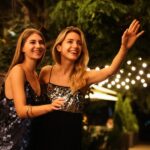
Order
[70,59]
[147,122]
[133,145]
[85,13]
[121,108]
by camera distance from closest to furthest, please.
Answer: [70,59] < [85,13] < [121,108] < [133,145] < [147,122]

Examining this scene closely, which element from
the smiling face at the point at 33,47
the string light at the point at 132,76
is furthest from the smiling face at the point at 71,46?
the string light at the point at 132,76

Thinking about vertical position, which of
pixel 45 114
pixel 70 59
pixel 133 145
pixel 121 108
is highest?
pixel 70 59

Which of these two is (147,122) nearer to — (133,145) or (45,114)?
(133,145)

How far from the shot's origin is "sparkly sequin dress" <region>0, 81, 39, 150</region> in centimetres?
316

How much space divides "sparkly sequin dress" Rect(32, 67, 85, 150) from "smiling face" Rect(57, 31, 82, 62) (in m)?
0.29

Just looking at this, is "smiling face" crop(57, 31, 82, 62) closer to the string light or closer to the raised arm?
the raised arm

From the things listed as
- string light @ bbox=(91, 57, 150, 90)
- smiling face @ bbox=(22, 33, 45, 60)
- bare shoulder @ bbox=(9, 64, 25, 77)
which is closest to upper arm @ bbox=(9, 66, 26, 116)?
bare shoulder @ bbox=(9, 64, 25, 77)

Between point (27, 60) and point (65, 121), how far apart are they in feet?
1.63

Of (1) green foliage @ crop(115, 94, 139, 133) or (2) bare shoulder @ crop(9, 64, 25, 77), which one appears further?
(1) green foliage @ crop(115, 94, 139, 133)

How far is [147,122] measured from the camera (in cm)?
2112

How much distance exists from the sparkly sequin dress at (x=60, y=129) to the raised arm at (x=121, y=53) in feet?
0.79

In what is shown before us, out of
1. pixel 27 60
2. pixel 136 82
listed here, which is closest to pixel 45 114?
pixel 27 60

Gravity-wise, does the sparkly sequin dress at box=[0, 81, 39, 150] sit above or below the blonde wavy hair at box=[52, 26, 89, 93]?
below

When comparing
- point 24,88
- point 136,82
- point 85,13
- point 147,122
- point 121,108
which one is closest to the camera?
point 24,88
